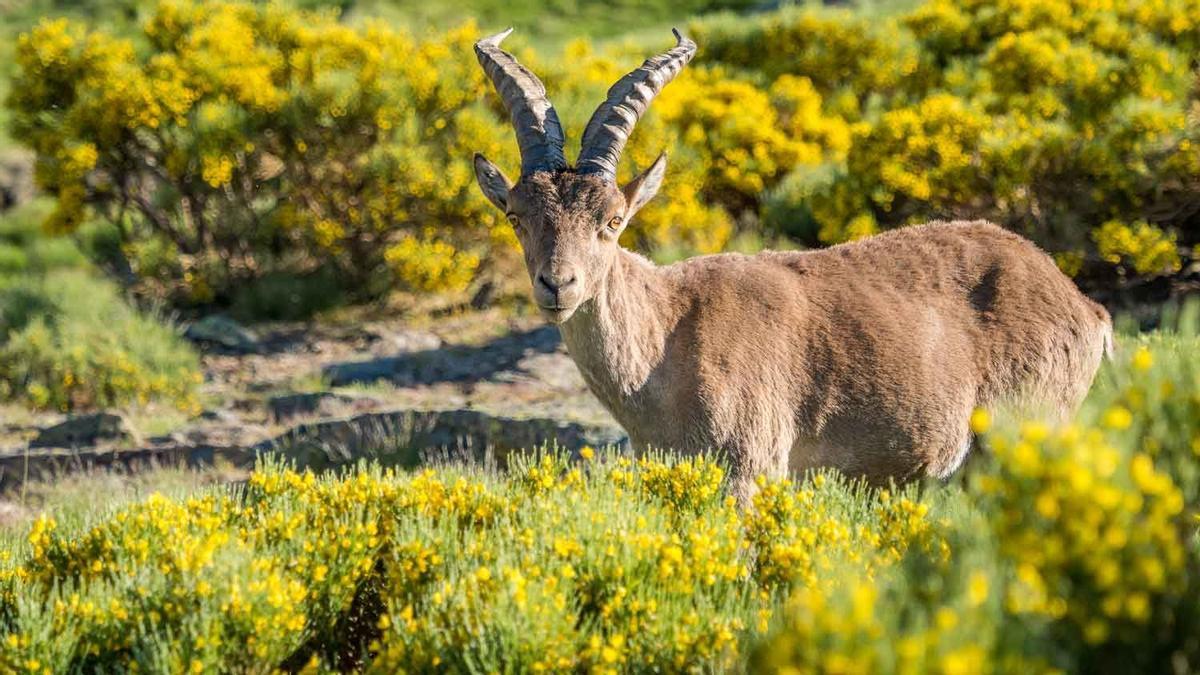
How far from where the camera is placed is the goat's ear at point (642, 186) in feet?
19.0

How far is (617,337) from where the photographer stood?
5.52m

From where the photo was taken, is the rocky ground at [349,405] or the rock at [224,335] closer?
the rocky ground at [349,405]

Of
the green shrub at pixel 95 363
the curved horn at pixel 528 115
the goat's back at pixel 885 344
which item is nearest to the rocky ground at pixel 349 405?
the green shrub at pixel 95 363

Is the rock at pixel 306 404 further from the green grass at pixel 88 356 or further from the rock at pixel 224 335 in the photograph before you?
the rock at pixel 224 335

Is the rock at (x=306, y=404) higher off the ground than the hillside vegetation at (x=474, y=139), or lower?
lower

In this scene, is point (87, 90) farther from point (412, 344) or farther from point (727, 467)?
point (727, 467)

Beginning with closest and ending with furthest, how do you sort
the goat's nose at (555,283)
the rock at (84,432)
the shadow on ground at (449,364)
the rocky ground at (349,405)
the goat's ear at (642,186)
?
the goat's nose at (555,283) < the goat's ear at (642,186) < the rocky ground at (349,405) < the rock at (84,432) < the shadow on ground at (449,364)

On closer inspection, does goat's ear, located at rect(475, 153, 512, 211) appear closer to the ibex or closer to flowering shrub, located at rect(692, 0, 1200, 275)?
the ibex

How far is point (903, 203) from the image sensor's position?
10.9 m

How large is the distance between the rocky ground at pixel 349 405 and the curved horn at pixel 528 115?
303cm

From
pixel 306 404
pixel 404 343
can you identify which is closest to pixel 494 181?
pixel 306 404

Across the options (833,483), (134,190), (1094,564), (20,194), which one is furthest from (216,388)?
(20,194)

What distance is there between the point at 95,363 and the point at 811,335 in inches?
298

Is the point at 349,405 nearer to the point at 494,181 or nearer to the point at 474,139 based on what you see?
the point at 474,139
